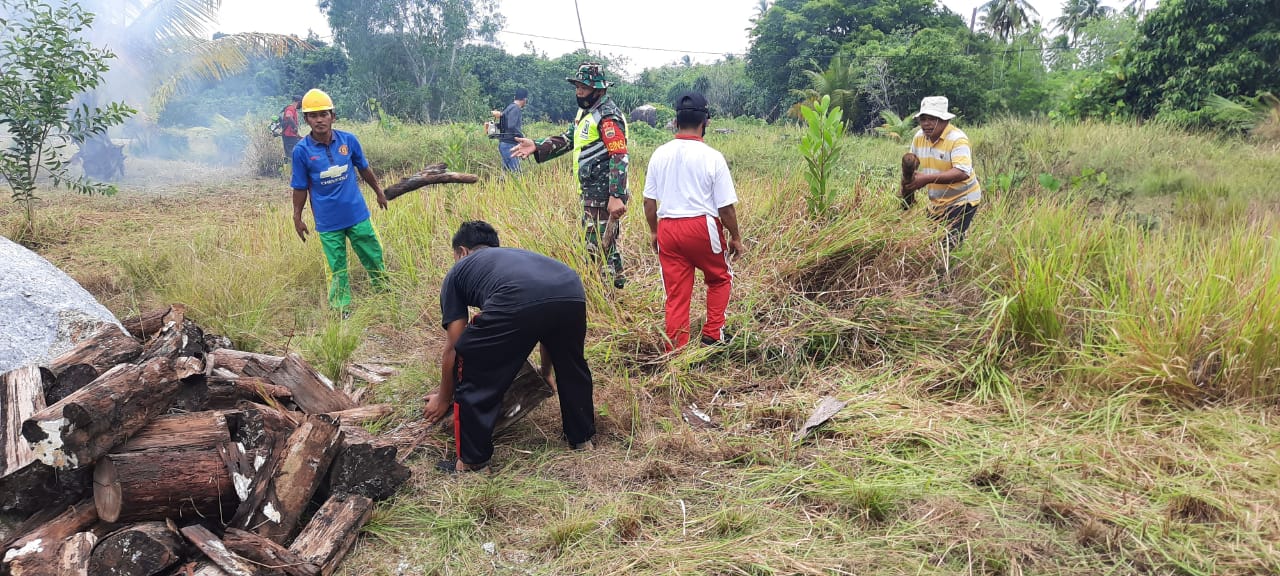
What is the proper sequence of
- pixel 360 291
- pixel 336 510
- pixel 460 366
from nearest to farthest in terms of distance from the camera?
pixel 336 510 → pixel 460 366 → pixel 360 291

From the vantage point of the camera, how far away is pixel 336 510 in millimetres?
2859

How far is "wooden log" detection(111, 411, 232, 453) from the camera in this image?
105 inches

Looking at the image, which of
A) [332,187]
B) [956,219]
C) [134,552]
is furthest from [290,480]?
[956,219]

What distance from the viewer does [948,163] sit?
5.14m

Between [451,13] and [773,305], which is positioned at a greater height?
[451,13]

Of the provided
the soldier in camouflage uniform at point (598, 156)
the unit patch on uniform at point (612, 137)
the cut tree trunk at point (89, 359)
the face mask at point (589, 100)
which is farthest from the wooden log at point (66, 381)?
the face mask at point (589, 100)

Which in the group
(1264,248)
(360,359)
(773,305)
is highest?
(1264,248)

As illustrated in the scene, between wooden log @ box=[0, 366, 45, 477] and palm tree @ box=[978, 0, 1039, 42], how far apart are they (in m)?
42.4

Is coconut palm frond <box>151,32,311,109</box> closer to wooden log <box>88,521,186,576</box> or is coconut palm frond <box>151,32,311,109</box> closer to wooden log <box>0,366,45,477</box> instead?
wooden log <box>0,366,45,477</box>

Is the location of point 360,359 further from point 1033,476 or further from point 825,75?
point 825,75

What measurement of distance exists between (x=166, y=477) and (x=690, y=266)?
8.72 feet

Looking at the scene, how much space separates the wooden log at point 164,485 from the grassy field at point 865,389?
571mm

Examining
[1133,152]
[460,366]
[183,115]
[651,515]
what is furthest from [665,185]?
[183,115]

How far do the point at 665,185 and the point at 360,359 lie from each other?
2256 millimetres
